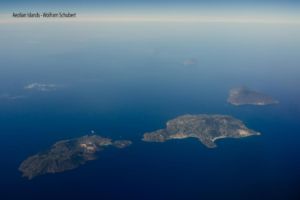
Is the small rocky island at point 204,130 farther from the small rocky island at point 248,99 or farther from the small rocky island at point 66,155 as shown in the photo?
the small rocky island at point 248,99

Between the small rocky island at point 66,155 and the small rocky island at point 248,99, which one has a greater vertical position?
the small rocky island at point 248,99

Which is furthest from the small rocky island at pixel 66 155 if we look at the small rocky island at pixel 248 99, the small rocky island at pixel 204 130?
→ the small rocky island at pixel 248 99

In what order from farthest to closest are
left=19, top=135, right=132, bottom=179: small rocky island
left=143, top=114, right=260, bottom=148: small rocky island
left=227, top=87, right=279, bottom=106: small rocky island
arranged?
1. left=227, top=87, right=279, bottom=106: small rocky island
2. left=143, top=114, right=260, bottom=148: small rocky island
3. left=19, top=135, right=132, bottom=179: small rocky island

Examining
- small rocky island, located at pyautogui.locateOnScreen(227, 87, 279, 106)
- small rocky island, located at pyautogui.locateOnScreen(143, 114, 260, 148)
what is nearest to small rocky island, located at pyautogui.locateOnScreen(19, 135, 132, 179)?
small rocky island, located at pyautogui.locateOnScreen(143, 114, 260, 148)

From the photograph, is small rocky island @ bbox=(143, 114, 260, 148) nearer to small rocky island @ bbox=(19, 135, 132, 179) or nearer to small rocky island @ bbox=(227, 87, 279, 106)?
small rocky island @ bbox=(19, 135, 132, 179)

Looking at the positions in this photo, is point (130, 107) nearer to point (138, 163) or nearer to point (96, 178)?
point (138, 163)

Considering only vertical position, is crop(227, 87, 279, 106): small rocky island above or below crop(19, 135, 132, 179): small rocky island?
above

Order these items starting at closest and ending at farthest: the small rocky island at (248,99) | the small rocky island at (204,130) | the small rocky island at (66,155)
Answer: the small rocky island at (66,155)
the small rocky island at (204,130)
the small rocky island at (248,99)

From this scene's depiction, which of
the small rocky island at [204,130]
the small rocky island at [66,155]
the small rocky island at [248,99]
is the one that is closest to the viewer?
the small rocky island at [66,155]
